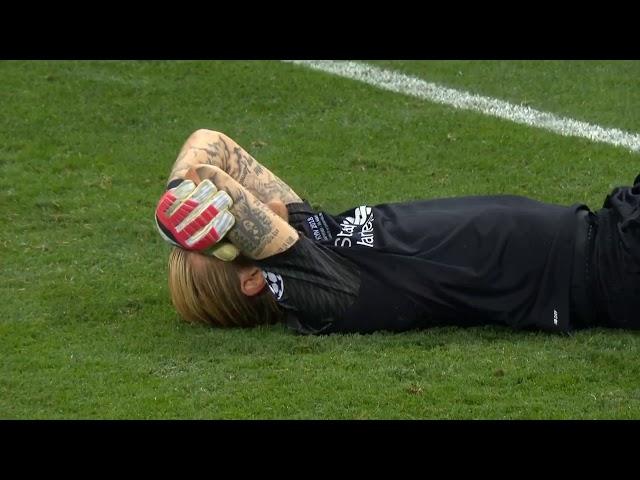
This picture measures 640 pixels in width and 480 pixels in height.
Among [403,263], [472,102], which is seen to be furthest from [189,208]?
[472,102]

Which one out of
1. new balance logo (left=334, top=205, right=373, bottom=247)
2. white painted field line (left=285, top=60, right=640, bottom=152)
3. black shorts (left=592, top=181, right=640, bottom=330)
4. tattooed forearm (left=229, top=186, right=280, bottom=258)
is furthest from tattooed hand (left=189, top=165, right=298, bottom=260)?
white painted field line (left=285, top=60, right=640, bottom=152)

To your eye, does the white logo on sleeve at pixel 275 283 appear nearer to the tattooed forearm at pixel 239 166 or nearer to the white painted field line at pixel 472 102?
the tattooed forearm at pixel 239 166

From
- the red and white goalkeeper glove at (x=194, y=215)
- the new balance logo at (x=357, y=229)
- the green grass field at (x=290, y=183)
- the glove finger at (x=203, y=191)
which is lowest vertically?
the green grass field at (x=290, y=183)

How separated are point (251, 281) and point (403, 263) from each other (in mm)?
645

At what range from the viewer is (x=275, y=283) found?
570 centimetres

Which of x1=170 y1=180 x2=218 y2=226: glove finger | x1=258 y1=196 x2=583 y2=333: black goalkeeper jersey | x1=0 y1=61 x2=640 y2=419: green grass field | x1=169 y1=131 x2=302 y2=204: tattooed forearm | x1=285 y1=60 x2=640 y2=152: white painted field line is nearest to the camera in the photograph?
x1=0 y1=61 x2=640 y2=419: green grass field

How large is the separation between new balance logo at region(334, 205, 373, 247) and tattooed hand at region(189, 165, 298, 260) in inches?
9.2

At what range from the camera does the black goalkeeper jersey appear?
5613mm

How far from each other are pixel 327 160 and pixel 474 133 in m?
0.98

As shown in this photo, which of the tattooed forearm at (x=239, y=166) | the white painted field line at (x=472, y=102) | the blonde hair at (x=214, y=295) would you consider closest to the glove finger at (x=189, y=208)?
the blonde hair at (x=214, y=295)

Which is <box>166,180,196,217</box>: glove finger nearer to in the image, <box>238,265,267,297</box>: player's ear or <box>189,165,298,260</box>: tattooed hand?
<box>189,165,298,260</box>: tattooed hand

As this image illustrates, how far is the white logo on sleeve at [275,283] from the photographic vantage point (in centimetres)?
569

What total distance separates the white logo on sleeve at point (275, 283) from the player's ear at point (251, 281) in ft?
0.15

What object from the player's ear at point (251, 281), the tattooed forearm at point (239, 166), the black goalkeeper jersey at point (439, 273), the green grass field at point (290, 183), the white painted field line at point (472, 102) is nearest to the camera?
the green grass field at point (290, 183)
